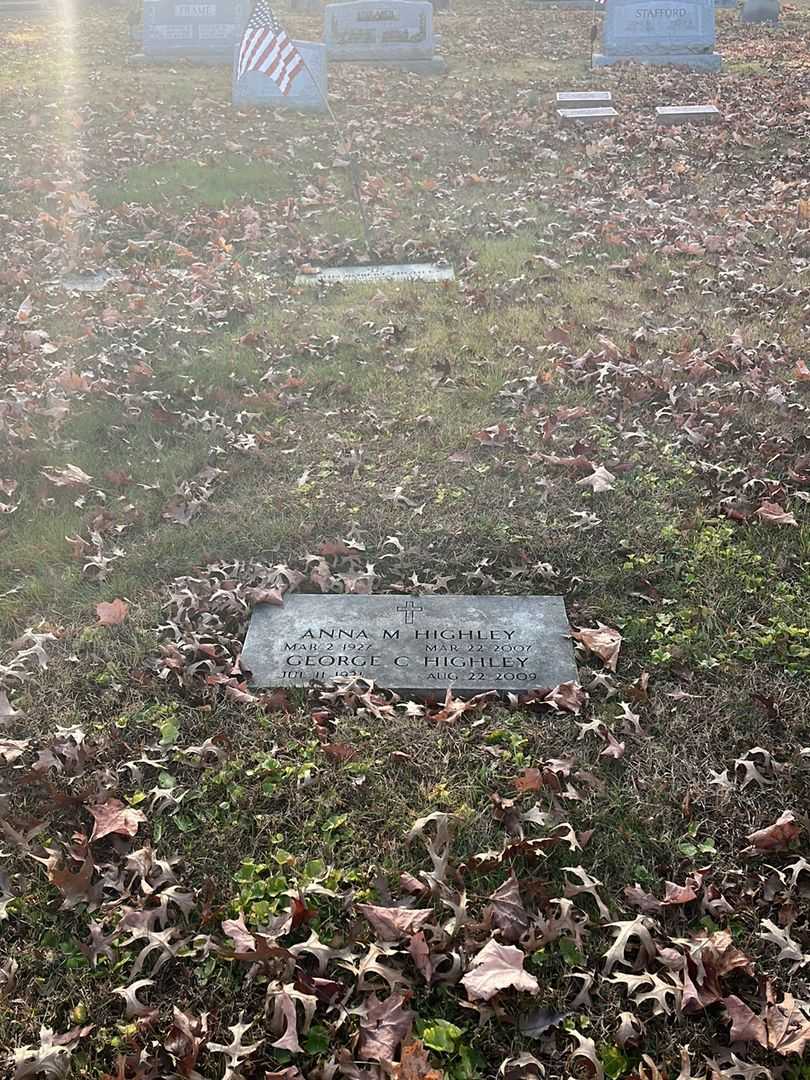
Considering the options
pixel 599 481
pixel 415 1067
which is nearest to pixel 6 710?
pixel 415 1067

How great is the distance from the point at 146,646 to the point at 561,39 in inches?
821

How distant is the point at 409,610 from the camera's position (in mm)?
4613

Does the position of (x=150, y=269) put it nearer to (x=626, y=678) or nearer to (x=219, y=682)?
(x=219, y=682)

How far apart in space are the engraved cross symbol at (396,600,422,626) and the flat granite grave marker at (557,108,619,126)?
12488 millimetres

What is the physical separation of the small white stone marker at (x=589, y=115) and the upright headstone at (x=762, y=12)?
10605mm

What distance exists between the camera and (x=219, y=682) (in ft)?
13.8

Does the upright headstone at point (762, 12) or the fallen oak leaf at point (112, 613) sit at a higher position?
the upright headstone at point (762, 12)

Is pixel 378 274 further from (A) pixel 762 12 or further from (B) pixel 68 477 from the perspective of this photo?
(A) pixel 762 12

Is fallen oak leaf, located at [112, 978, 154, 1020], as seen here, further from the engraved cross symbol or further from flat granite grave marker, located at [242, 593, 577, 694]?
the engraved cross symbol

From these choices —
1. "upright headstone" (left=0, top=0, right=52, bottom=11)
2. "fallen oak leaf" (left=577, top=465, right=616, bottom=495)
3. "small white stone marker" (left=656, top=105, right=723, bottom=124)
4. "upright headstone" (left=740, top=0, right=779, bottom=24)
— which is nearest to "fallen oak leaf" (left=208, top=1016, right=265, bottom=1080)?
"fallen oak leaf" (left=577, top=465, right=616, bottom=495)

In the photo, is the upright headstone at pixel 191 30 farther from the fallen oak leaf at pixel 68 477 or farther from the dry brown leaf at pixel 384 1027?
the dry brown leaf at pixel 384 1027

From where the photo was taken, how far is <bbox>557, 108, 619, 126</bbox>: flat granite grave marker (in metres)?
14.4

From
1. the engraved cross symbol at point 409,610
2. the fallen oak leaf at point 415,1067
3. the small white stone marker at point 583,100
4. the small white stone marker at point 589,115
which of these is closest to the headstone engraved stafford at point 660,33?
the small white stone marker at point 583,100

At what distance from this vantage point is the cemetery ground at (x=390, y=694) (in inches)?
117
